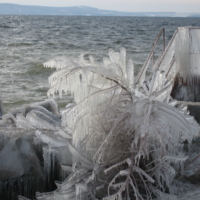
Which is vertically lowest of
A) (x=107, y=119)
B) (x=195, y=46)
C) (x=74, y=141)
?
(x=74, y=141)

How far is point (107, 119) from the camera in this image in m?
3.12

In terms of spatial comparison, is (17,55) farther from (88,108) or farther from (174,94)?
(88,108)

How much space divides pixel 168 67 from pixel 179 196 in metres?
3.49

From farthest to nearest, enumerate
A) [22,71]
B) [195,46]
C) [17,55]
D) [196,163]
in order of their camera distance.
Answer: [17,55]
[22,71]
[195,46]
[196,163]

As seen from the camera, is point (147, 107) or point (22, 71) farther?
point (22, 71)

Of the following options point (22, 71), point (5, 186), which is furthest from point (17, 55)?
point (5, 186)

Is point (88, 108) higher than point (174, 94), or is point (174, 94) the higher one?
point (88, 108)

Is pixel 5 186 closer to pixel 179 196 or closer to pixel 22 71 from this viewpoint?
pixel 179 196

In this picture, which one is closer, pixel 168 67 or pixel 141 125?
pixel 141 125

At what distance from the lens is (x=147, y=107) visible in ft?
9.25

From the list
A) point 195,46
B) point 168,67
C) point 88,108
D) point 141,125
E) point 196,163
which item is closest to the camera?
point 141,125

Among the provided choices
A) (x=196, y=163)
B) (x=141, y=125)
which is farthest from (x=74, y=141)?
(x=196, y=163)

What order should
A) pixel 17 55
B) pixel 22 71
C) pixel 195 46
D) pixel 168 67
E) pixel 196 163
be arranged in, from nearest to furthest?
1. pixel 196 163
2. pixel 195 46
3. pixel 168 67
4. pixel 22 71
5. pixel 17 55

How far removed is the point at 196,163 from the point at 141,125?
1167 millimetres
